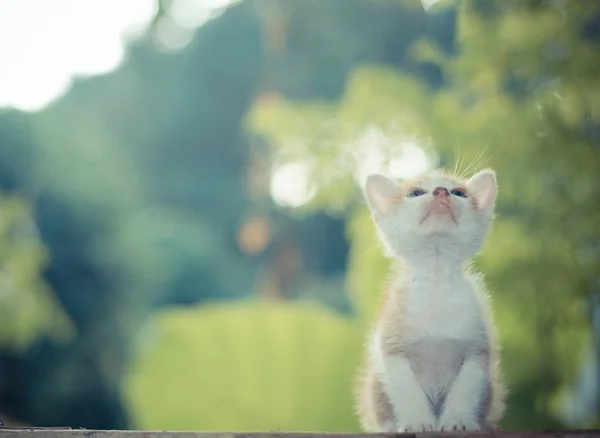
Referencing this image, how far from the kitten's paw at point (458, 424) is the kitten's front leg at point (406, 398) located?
0.04 feet

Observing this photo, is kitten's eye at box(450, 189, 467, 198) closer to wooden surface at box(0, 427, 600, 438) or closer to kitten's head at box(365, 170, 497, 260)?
kitten's head at box(365, 170, 497, 260)

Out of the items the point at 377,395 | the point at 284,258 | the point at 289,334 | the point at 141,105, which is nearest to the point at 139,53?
the point at 141,105

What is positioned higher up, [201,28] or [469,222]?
[201,28]

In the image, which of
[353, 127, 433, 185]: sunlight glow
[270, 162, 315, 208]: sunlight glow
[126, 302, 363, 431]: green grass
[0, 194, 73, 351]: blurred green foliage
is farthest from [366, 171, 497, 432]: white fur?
[0, 194, 73, 351]: blurred green foliage

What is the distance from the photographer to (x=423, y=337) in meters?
0.79

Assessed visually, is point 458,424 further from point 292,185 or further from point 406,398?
point 292,185

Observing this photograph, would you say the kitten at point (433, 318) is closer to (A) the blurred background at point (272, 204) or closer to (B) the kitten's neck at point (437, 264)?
(B) the kitten's neck at point (437, 264)

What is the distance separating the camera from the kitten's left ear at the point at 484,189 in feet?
2.70

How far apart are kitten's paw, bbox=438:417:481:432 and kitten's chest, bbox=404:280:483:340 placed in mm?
95

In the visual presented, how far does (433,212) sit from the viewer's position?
2.63 ft

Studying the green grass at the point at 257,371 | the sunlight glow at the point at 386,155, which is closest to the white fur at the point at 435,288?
the sunlight glow at the point at 386,155

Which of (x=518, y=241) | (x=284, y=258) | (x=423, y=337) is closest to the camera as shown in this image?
(x=423, y=337)

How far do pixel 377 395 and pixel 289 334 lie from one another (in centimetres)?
121

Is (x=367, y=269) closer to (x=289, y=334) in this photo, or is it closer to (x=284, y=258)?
(x=289, y=334)
